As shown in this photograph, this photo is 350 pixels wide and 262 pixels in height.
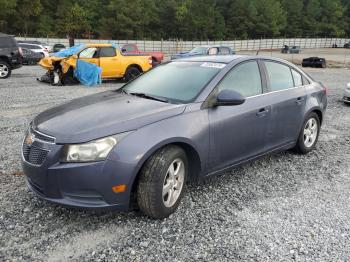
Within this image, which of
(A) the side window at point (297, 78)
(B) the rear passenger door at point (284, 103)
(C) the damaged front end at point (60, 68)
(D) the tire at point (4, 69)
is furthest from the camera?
(D) the tire at point (4, 69)

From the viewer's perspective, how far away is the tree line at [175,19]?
59719 millimetres

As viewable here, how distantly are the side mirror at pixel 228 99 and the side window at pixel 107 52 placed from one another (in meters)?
10.5

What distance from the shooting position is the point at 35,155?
320 cm

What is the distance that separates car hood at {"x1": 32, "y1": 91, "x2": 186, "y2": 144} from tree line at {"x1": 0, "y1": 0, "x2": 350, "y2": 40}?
58.7m

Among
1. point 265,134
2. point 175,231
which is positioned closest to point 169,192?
point 175,231

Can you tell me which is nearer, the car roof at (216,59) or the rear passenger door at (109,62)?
the car roof at (216,59)

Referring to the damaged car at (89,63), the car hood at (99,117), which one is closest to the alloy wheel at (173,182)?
the car hood at (99,117)

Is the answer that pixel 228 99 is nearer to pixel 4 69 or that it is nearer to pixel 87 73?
pixel 87 73

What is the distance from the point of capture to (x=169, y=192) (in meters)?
3.48

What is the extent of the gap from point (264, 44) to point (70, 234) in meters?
70.4

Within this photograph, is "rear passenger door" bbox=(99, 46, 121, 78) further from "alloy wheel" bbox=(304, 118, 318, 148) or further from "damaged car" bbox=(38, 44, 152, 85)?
"alloy wheel" bbox=(304, 118, 318, 148)

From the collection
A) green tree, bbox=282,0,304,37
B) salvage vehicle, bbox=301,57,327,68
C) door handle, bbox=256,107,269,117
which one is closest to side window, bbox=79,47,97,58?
door handle, bbox=256,107,269,117

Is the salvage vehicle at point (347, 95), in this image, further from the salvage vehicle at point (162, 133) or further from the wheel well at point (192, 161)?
the wheel well at point (192, 161)

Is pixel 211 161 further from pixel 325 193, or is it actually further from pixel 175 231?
pixel 325 193
